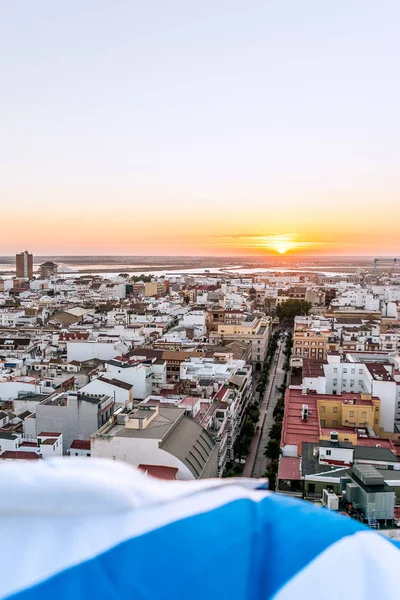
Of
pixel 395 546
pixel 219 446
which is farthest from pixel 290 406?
pixel 395 546

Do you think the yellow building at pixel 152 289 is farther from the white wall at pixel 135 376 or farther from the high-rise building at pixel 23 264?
the white wall at pixel 135 376

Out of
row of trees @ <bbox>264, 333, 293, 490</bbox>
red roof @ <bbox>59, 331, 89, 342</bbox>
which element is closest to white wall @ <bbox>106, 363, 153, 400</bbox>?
row of trees @ <bbox>264, 333, 293, 490</bbox>

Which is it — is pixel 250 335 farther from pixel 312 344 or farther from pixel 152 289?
pixel 152 289

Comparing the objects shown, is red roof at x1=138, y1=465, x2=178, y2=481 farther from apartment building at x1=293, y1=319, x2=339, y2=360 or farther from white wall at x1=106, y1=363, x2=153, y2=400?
apartment building at x1=293, y1=319, x2=339, y2=360

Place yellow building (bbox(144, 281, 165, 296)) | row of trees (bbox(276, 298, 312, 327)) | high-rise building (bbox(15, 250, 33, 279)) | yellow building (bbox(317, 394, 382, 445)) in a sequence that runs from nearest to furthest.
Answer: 1. yellow building (bbox(317, 394, 382, 445))
2. row of trees (bbox(276, 298, 312, 327))
3. yellow building (bbox(144, 281, 165, 296))
4. high-rise building (bbox(15, 250, 33, 279))

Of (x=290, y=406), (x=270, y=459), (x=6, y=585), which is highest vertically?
(x=6, y=585)

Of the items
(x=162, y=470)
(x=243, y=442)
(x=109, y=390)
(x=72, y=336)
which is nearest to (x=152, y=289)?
(x=72, y=336)

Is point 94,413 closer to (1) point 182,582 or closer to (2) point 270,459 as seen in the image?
(2) point 270,459
